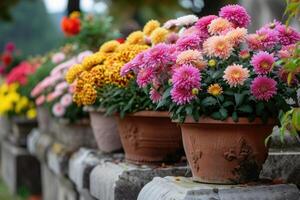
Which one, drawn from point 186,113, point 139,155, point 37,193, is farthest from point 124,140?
point 37,193

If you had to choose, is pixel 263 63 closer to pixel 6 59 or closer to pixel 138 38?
pixel 138 38

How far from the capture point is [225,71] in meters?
2.69

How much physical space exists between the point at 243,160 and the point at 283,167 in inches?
21.5

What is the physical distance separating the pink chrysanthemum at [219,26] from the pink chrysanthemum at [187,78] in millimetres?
283

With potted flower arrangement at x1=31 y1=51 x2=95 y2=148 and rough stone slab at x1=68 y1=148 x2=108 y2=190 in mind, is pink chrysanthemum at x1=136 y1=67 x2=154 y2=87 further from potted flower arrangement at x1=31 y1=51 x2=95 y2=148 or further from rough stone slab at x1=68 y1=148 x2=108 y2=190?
potted flower arrangement at x1=31 y1=51 x2=95 y2=148

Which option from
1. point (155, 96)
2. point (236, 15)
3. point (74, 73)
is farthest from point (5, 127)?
point (236, 15)

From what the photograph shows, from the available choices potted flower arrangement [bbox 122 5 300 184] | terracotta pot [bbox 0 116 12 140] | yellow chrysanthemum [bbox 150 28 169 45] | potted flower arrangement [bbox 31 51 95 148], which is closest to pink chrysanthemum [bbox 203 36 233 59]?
potted flower arrangement [bbox 122 5 300 184]

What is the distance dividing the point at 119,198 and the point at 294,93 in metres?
1.04

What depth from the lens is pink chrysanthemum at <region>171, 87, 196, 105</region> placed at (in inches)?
106

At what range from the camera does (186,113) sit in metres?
2.77

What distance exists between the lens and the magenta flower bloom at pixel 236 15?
298 centimetres

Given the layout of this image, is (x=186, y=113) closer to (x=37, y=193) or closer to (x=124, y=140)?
(x=124, y=140)

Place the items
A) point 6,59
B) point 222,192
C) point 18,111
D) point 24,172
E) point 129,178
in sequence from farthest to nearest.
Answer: point 6,59
point 18,111
point 24,172
point 129,178
point 222,192

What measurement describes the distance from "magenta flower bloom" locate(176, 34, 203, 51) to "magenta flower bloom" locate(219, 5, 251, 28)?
0.15 metres
